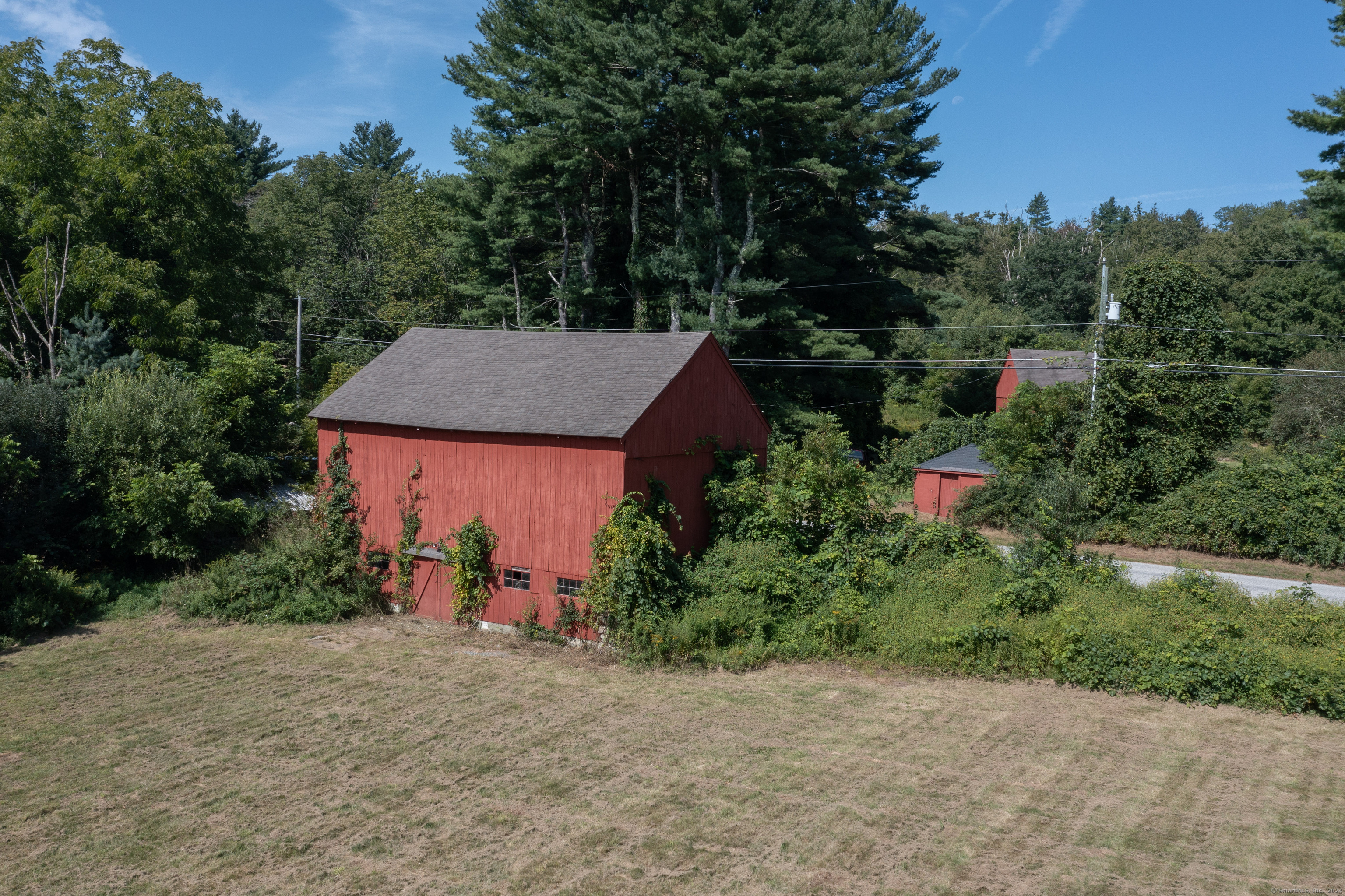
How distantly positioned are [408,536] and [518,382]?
4433 mm

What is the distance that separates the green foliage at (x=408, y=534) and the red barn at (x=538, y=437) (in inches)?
7.3

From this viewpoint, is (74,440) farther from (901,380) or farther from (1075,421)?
(901,380)

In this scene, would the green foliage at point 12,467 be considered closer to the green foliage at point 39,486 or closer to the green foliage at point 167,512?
the green foliage at point 39,486

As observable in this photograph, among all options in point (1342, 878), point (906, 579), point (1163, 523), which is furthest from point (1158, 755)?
point (1163, 523)

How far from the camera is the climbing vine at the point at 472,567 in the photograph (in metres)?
18.5

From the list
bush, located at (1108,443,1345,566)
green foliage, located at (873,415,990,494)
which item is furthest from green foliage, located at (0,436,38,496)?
bush, located at (1108,443,1345,566)

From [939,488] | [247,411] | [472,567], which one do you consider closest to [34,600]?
[247,411]

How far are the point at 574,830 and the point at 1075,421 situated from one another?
24.0 m

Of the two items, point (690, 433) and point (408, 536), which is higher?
point (690, 433)

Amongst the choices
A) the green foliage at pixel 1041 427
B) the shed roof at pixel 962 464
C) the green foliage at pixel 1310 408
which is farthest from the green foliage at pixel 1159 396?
the green foliage at pixel 1310 408

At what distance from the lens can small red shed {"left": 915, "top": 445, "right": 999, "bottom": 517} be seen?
30.5 meters

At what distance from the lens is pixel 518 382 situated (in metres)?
19.9

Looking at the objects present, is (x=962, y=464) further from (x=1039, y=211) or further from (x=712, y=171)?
(x=1039, y=211)

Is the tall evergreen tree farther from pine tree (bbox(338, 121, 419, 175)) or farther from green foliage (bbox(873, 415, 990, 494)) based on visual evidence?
pine tree (bbox(338, 121, 419, 175))
